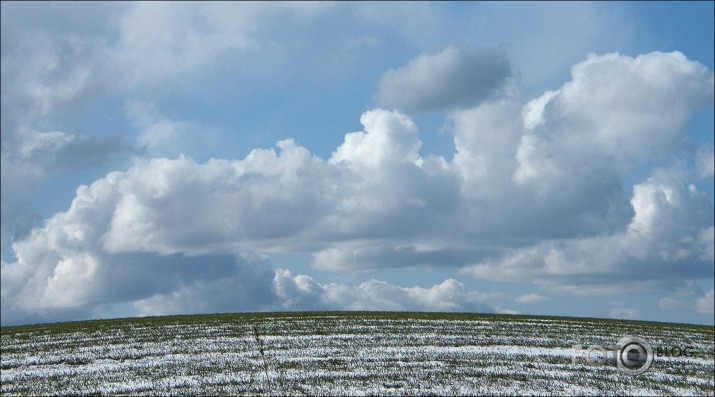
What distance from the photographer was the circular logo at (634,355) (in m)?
35.3

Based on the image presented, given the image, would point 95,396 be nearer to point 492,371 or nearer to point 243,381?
point 243,381

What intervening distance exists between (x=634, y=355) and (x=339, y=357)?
61.9 feet

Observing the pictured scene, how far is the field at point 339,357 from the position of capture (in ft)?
95.4

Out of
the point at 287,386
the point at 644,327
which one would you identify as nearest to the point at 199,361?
the point at 287,386

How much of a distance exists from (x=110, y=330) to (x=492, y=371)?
31.4m

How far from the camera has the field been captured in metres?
29.1

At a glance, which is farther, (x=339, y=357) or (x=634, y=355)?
(x=634, y=355)

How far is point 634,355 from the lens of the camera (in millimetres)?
40625

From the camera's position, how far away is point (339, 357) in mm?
35750

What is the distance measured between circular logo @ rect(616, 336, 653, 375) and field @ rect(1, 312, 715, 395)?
0.70m

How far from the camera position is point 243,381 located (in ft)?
96.7

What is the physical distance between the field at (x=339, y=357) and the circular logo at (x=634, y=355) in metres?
0.70

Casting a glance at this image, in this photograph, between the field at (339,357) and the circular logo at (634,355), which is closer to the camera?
the field at (339,357)

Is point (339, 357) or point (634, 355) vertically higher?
point (339, 357)
